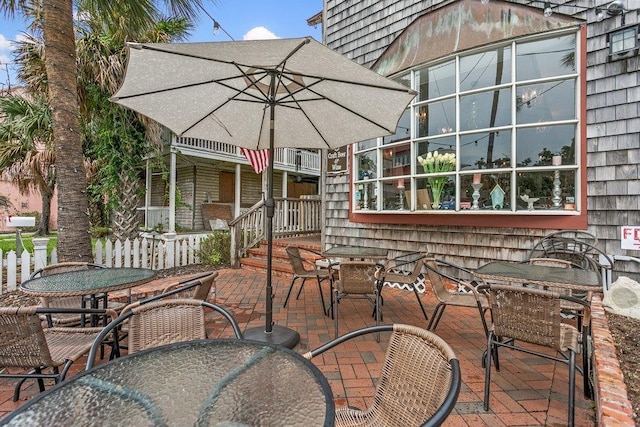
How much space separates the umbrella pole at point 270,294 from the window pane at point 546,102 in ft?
9.61

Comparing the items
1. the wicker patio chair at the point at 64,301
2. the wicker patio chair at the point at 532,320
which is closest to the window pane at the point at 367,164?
the wicker patio chair at the point at 532,320

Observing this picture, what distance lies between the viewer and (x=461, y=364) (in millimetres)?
2342

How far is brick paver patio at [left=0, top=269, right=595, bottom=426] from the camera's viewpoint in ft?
5.85

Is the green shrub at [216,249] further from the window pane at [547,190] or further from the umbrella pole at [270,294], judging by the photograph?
the window pane at [547,190]

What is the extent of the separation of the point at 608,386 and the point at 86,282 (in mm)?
3194

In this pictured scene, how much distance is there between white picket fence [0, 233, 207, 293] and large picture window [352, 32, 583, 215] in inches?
160

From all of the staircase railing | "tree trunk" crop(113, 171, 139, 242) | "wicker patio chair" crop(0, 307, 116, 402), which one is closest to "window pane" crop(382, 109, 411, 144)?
the staircase railing

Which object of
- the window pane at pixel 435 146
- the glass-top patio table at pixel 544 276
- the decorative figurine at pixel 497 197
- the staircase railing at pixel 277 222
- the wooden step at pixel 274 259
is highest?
the window pane at pixel 435 146

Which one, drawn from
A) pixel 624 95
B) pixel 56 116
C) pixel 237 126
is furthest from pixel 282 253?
pixel 624 95

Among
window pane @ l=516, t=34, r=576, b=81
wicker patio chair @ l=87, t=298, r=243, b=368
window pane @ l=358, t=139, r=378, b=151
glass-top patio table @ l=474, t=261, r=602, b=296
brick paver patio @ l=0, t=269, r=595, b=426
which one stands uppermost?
window pane @ l=516, t=34, r=576, b=81

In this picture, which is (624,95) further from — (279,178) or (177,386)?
(279,178)

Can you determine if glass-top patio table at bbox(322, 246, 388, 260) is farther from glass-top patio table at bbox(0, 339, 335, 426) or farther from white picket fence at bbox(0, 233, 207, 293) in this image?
white picket fence at bbox(0, 233, 207, 293)

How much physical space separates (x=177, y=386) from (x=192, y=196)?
11.0 metres

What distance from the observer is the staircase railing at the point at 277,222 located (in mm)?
6258
